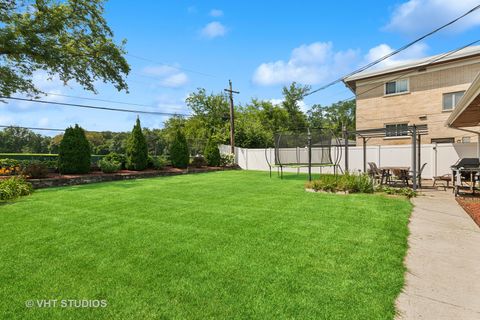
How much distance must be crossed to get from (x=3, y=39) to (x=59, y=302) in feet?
49.0

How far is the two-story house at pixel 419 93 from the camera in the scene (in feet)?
46.7

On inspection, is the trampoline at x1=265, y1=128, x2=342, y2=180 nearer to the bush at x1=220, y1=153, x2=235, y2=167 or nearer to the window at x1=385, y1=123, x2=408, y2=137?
the window at x1=385, y1=123, x2=408, y2=137

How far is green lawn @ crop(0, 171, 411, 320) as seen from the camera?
6.98 feet

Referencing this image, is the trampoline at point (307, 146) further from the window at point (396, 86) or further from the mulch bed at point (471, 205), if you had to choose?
the window at point (396, 86)

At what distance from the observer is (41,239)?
3.73 m

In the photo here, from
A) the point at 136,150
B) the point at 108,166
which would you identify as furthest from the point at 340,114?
the point at 108,166

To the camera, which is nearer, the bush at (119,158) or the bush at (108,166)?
the bush at (108,166)

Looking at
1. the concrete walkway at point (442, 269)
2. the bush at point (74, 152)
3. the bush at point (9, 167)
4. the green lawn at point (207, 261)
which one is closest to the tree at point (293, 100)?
the bush at point (74, 152)

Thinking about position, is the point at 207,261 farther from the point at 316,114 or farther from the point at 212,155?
the point at 316,114

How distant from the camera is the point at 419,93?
15.5 m

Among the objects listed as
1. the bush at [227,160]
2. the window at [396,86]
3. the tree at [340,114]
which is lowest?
the bush at [227,160]

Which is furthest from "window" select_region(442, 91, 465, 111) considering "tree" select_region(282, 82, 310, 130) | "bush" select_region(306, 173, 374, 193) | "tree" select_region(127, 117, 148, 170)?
"tree" select_region(282, 82, 310, 130)

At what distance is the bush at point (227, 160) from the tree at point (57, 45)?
7732 millimetres

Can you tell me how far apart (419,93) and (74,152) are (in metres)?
17.4
